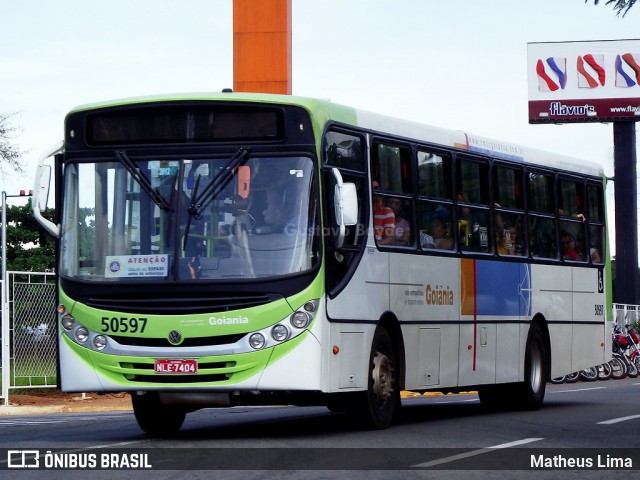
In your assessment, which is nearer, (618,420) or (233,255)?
(233,255)

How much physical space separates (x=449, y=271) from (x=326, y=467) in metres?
6.23

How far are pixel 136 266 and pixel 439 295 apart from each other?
4302mm

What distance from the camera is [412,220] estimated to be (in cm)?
1644

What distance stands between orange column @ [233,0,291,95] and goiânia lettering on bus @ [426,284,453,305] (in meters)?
15.6

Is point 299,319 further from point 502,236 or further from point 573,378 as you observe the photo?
point 573,378

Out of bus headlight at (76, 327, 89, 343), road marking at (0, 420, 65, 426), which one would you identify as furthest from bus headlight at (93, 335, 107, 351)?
road marking at (0, 420, 65, 426)

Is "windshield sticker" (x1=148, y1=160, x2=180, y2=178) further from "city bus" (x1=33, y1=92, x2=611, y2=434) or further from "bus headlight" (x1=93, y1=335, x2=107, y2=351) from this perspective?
"bus headlight" (x1=93, y1=335, x2=107, y2=351)

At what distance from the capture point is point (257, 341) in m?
13.7

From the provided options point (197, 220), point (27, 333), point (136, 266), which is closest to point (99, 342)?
point (136, 266)

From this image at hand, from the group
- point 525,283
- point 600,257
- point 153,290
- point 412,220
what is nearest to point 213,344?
point 153,290

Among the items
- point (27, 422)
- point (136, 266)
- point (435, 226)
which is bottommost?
point (27, 422)

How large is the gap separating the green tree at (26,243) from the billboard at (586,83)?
22.6m

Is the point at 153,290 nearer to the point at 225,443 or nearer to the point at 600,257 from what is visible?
the point at 225,443

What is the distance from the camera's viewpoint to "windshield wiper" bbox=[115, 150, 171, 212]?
46.3ft
